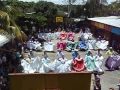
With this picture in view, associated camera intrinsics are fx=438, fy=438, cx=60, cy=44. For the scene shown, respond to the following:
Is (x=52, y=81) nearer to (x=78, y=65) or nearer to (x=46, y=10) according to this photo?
(x=78, y=65)

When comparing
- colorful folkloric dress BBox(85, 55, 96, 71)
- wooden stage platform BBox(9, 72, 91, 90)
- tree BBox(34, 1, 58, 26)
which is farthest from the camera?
tree BBox(34, 1, 58, 26)

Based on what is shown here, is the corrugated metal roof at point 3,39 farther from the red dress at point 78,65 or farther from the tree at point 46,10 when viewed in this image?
the tree at point 46,10

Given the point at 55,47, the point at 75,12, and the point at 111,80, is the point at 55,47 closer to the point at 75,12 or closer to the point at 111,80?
the point at 111,80

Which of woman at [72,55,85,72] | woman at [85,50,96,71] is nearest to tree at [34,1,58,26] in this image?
woman at [85,50,96,71]

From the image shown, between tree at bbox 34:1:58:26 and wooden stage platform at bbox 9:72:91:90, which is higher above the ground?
wooden stage platform at bbox 9:72:91:90

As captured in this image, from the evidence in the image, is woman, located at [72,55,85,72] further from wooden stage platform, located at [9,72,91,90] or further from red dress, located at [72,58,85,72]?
wooden stage platform, located at [9,72,91,90]

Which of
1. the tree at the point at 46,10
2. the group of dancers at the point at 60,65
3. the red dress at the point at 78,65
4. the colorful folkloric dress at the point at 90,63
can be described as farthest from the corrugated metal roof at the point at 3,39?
the tree at the point at 46,10

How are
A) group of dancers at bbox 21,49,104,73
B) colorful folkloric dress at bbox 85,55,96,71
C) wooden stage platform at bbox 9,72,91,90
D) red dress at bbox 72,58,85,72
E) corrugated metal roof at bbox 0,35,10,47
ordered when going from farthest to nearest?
colorful folkloric dress at bbox 85,55,96,71 < red dress at bbox 72,58,85,72 < group of dancers at bbox 21,49,104,73 < corrugated metal roof at bbox 0,35,10,47 < wooden stage platform at bbox 9,72,91,90

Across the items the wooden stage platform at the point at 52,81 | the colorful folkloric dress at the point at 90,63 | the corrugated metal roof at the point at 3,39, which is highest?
the corrugated metal roof at the point at 3,39

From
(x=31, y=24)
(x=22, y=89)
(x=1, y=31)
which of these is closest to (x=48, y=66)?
(x=1, y=31)

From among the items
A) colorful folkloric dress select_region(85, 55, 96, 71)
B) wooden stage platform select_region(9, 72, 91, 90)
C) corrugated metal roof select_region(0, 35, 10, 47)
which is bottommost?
colorful folkloric dress select_region(85, 55, 96, 71)

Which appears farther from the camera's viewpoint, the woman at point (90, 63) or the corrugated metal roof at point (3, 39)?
the woman at point (90, 63)

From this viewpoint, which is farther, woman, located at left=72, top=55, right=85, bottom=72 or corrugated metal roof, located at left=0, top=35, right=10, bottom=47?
woman, located at left=72, top=55, right=85, bottom=72

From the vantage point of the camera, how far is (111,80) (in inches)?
1012
